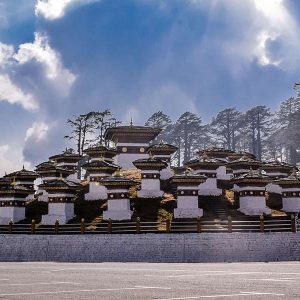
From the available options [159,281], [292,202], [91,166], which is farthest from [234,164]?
[159,281]

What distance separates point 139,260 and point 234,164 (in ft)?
56.2

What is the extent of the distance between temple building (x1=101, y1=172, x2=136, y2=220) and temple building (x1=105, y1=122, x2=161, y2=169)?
14638mm

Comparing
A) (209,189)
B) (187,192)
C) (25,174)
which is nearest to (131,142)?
(25,174)

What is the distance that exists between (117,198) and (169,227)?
7.04 m

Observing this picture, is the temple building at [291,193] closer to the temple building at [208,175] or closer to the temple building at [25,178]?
the temple building at [208,175]

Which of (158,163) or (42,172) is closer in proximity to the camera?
(158,163)

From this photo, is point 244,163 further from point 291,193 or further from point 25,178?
point 25,178

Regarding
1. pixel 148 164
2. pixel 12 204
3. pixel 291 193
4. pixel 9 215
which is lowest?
pixel 9 215

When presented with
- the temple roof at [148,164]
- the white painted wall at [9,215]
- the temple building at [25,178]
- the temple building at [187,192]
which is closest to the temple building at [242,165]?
the temple roof at [148,164]

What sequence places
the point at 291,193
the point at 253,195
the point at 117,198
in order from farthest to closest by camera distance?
the point at 291,193 < the point at 253,195 < the point at 117,198

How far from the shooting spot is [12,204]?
38.4 m

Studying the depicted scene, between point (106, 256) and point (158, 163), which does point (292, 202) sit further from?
point (106, 256)

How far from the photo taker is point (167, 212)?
118 feet

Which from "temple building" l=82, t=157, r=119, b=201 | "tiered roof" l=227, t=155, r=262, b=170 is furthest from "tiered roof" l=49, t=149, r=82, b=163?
"tiered roof" l=227, t=155, r=262, b=170
